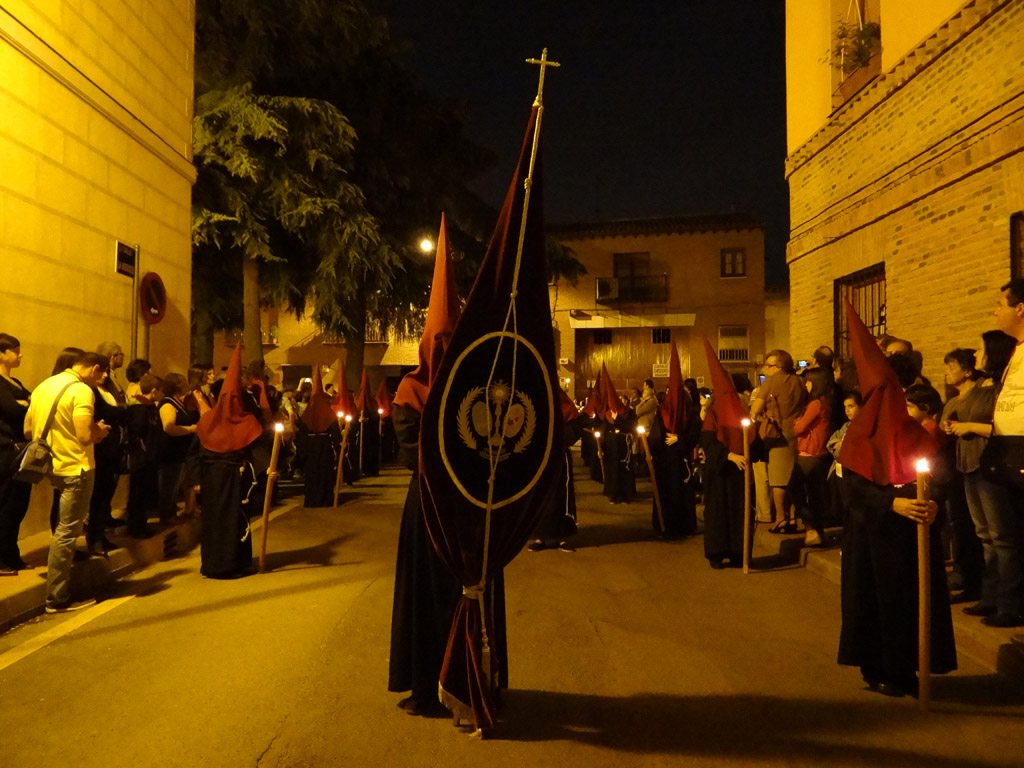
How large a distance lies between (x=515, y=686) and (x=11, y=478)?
4.78 metres

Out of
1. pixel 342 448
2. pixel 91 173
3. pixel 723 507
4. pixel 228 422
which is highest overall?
pixel 91 173

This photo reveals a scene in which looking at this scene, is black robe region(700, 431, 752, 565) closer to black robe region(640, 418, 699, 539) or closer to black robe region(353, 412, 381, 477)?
black robe region(640, 418, 699, 539)

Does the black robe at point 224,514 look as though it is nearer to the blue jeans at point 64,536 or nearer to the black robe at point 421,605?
the blue jeans at point 64,536

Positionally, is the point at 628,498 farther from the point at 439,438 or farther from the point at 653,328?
the point at 653,328

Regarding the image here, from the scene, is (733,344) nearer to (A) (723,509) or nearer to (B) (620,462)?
(B) (620,462)

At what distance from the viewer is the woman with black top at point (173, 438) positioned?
8.56 meters

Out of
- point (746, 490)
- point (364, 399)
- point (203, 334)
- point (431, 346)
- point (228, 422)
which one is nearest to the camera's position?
point (431, 346)

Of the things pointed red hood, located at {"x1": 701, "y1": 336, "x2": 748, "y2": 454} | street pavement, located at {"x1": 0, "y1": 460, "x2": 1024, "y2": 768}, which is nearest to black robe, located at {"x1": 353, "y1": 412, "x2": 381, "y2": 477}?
street pavement, located at {"x1": 0, "y1": 460, "x2": 1024, "y2": 768}

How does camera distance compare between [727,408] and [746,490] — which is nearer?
[746,490]

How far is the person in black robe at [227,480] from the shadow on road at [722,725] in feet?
12.9

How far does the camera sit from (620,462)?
13383 mm

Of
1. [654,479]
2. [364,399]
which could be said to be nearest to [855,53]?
[654,479]

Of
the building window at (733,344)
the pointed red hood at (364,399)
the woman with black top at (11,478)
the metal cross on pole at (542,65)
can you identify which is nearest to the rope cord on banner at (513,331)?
the metal cross on pole at (542,65)

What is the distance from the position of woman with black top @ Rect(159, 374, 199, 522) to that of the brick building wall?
857cm
